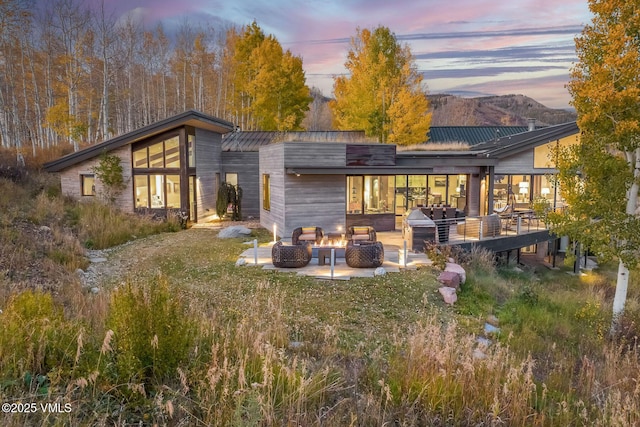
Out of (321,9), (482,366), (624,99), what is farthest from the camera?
(321,9)

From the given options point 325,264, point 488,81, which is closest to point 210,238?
point 325,264

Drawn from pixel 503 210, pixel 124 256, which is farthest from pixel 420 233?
pixel 124 256

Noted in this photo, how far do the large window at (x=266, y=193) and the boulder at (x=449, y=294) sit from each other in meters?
9.29

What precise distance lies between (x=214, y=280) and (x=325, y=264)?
2.99 metres

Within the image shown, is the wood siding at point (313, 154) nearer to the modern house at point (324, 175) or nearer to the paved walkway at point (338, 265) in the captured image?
the modern house at point (324, 175)

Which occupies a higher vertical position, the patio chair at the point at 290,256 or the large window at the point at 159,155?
the large window at the point at 159,155

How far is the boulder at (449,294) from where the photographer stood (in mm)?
8361

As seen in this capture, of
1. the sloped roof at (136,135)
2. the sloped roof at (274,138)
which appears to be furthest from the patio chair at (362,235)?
the sloped roof at (274,138)

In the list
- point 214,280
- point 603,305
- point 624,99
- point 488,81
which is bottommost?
point 603,305

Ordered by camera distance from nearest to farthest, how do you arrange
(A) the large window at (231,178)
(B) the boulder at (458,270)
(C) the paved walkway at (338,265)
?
(B) the boulder at (458,270) < (C) the paved walkway at (338,265) < (A) the large window at (231,178)

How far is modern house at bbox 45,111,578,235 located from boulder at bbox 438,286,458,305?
6641 mm

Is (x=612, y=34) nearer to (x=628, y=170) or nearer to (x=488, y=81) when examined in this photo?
(x=628, y=170)

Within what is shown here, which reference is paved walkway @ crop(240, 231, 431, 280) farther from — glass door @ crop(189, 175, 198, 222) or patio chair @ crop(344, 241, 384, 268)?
glass door @ crop(189, 175, 198, 222)

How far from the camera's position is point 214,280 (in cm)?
897
